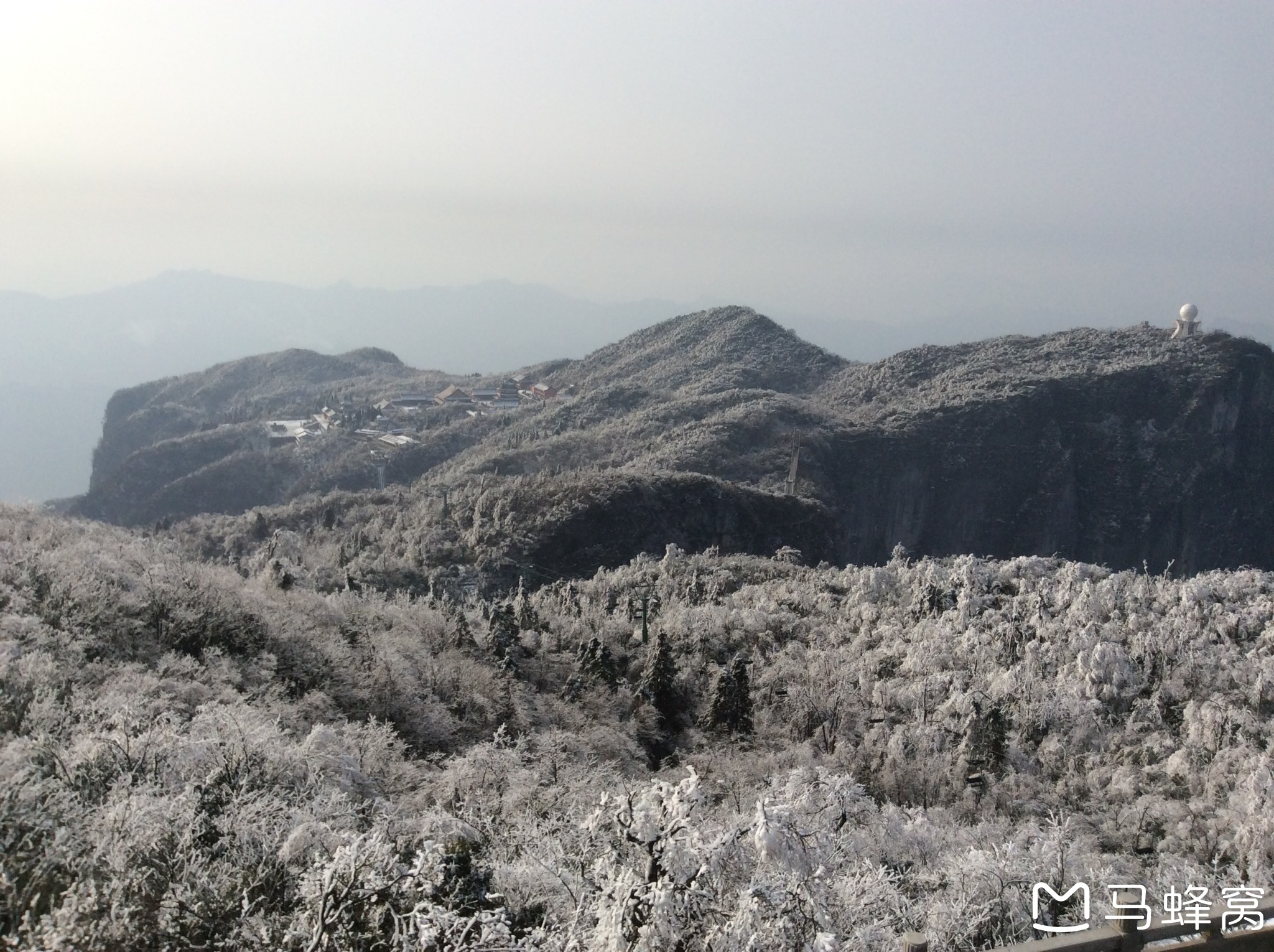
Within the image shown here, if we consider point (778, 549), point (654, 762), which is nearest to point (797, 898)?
point (654, 762)

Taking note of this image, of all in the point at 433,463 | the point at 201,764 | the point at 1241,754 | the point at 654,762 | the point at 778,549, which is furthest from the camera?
the point at 433,463

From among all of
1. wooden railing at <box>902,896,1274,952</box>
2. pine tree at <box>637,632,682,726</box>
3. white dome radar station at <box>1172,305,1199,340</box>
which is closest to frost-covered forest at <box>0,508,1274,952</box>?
pine tree at <box>637,632,682,726</box>

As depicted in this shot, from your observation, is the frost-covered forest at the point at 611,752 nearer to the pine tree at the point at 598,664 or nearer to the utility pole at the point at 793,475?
the pine tree at the point at 598,664

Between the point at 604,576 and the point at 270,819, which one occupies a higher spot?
the point at 270,819

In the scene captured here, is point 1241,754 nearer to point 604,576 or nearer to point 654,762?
point 654,762

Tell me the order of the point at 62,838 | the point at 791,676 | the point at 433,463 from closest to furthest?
1. the point at 62,838
2. the point at 791,676
3. the point at 433,463

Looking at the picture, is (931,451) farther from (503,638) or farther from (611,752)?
(611,752)

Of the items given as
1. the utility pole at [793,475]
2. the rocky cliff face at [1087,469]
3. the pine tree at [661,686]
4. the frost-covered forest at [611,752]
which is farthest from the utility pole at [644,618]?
the rocky cliff face at [1087,469]

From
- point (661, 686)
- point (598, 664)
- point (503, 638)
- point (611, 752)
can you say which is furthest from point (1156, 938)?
point (503, 638)
